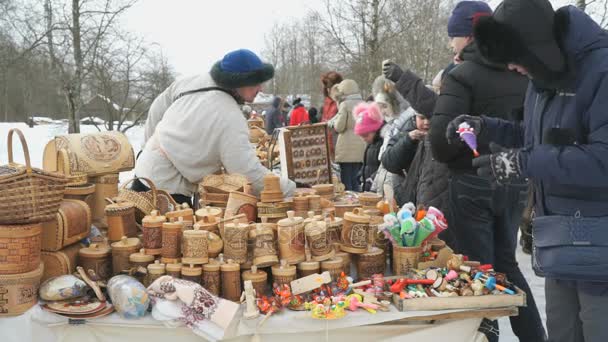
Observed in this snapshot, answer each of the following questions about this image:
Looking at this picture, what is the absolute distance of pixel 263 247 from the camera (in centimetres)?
192

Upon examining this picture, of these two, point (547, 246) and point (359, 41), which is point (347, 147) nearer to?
point (547, 246)

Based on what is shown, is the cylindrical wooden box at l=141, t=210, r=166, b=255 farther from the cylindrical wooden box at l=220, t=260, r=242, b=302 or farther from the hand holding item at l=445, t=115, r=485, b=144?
the hand holding item at l=445, t=115, r=485, b=144

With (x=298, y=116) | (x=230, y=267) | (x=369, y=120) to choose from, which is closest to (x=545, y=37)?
(x=230, y=267)

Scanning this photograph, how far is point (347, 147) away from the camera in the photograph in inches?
238

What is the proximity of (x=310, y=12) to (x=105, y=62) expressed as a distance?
19.7ft

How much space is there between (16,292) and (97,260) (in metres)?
0.31

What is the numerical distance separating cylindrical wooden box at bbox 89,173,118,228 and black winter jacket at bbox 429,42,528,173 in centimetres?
145

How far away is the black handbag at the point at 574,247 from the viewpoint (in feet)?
5.07

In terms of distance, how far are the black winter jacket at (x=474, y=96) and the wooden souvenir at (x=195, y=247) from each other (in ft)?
3.68

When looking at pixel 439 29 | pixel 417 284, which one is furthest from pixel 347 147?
pixel 439 29

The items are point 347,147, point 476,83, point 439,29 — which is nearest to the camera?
point 476,83

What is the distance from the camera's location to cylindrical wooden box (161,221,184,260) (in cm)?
191

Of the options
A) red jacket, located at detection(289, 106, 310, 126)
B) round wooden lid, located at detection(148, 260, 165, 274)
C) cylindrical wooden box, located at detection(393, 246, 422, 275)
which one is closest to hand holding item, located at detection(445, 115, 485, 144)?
cylindrical wooden box, located at detection(393, 246, 422, 275)

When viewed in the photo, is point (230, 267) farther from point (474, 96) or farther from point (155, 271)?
point (474, 96)
